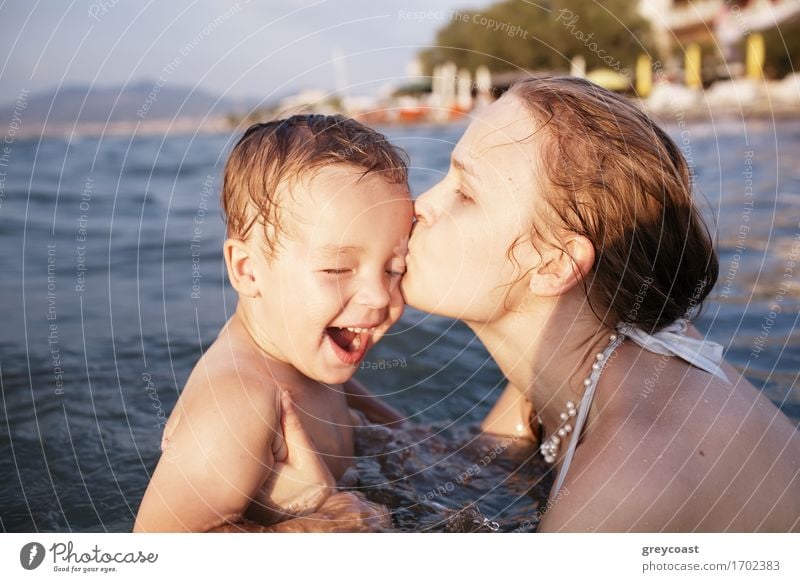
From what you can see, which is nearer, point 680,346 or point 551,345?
point 680,346

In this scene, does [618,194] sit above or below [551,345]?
above

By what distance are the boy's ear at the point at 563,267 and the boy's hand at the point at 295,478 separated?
0.73m

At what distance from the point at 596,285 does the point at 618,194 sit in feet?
0.85

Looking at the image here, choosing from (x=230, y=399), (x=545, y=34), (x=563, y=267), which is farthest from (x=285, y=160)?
(x=545, y=34)

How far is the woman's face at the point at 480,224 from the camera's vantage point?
220 centimetres

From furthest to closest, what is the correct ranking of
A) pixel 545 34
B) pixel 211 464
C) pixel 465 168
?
pixel 545 34 → pixel 465 168 → pixel 211 464

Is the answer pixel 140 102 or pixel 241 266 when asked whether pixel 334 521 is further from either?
pixel 140 102

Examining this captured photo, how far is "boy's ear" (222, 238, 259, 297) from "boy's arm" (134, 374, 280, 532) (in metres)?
0.27

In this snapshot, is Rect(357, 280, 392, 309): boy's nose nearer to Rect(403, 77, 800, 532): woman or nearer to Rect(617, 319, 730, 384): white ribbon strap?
Rect(403, 77, 800, 532): woman

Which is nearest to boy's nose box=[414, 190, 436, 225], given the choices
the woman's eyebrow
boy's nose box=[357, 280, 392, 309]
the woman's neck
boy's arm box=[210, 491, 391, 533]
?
the woman's eyebrow

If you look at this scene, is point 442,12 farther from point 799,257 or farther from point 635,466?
point 799,257

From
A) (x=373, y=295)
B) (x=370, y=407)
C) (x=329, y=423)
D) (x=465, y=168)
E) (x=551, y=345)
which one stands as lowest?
(x=370, y=407)

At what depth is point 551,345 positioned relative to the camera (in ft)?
7.64

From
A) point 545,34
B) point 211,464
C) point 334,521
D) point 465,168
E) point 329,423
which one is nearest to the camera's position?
point 211,464
